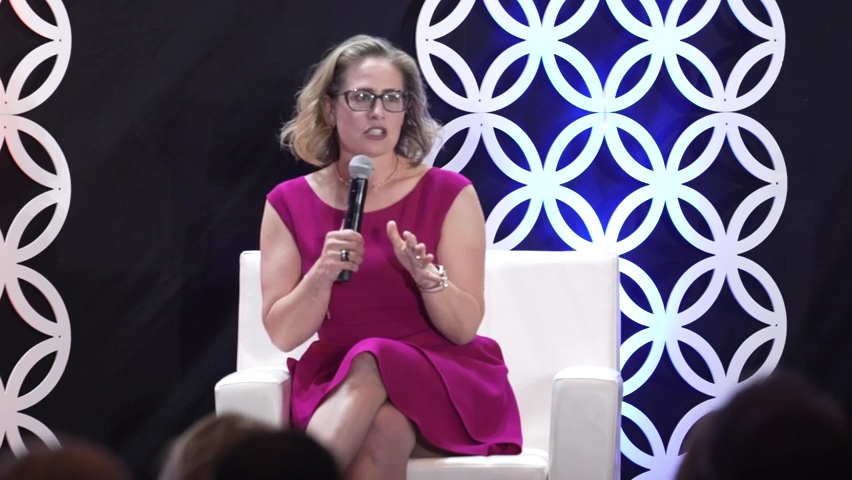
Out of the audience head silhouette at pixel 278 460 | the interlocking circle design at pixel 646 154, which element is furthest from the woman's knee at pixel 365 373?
the audience head silhouette at pixel 278 460

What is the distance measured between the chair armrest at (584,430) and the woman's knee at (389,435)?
1.22ft

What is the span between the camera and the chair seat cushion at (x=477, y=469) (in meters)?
2.57

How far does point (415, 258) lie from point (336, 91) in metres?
0.67

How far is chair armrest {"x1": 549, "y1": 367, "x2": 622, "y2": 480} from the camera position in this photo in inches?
104

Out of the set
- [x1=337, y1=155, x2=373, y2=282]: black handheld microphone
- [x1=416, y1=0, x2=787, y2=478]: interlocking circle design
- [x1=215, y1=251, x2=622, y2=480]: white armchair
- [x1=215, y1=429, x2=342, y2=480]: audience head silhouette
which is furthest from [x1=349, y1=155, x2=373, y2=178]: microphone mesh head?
[x1=215, y1=429, x2=342, y2=480]: audience head silhouette

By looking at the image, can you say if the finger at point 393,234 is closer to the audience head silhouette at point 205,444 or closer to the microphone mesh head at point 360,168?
the microphone mesh head at point 360,168

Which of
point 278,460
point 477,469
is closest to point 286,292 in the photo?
point 477,469

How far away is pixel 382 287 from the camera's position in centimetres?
284

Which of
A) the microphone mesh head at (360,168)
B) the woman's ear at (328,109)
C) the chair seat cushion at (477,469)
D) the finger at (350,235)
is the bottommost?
the chair seat cushion at (477,469)

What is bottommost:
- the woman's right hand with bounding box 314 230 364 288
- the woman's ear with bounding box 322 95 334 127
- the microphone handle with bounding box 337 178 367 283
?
the woman's right hand with bounding box 314 230 364 288

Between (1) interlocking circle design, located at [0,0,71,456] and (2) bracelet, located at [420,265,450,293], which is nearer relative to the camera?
(2) bracelet, located at [420,265,450,293]

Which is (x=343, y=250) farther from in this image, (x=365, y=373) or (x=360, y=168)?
(x=365, y=373)

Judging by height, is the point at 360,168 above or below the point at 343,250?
above

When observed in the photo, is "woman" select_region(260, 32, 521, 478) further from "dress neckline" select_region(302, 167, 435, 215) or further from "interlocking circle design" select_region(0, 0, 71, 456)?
"interlocking circle design" select_region(0, 0, 71, 456)
